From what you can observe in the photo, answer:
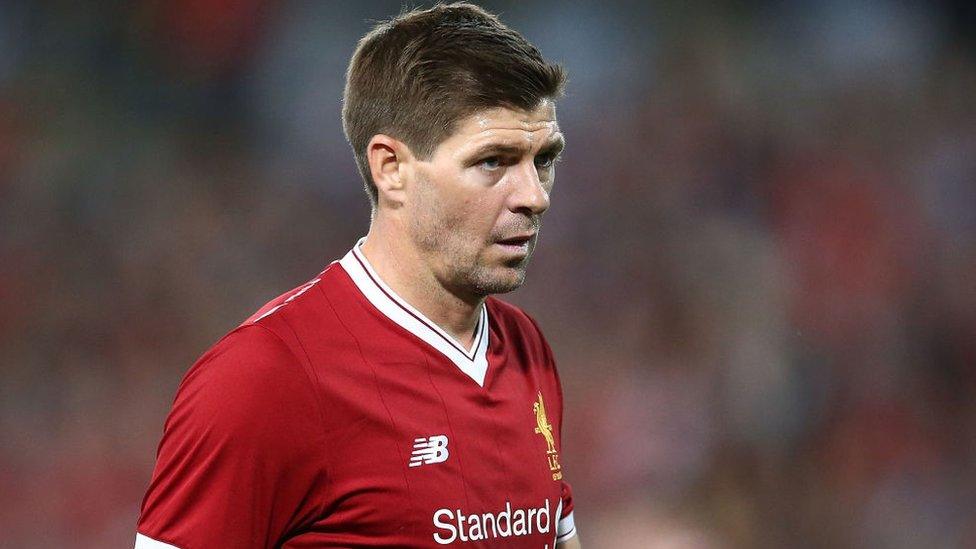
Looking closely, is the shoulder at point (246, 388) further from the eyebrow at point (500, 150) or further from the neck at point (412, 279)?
the eyebrow at point (500, 150)

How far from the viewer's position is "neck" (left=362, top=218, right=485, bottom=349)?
5.58ft

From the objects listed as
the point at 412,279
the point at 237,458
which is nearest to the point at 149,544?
the point at 237,458

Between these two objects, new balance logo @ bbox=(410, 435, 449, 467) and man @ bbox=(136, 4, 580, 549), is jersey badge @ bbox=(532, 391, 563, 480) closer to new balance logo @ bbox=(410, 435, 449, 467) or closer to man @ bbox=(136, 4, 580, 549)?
man @ bbox=(136, 4, 580, 549)

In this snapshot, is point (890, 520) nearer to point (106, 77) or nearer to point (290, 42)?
point (290, 42)

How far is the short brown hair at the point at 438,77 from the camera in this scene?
1.63 metres

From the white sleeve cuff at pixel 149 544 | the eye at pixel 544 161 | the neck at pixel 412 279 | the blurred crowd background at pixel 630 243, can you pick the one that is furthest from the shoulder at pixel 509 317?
the blurred crowd background at pixel 630 243

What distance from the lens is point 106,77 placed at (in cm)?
411

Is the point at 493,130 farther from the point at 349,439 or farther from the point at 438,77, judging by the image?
the point at 349,439

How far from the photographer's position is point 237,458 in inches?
56.4

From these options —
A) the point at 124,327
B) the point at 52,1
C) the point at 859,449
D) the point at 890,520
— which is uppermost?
the point at 52,1

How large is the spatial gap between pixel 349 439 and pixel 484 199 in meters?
0.41

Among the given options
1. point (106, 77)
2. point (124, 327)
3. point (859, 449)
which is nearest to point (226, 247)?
point (124, 327)

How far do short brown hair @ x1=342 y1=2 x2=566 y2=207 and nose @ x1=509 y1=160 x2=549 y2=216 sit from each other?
0.10 metres

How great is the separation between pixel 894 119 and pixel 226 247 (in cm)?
276
